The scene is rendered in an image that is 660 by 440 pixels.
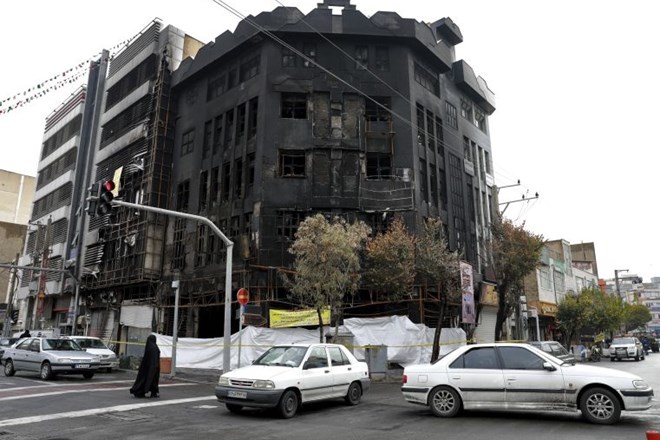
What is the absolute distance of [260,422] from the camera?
9398 mm

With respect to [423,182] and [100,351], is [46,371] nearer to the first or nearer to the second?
[100,351]

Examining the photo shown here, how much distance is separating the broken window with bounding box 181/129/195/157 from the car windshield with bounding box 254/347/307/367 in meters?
23.3

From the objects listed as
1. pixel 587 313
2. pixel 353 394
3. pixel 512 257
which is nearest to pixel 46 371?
pixel 353 394

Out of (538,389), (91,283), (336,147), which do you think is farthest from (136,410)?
(91,283)

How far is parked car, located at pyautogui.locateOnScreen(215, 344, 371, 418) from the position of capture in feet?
32.2

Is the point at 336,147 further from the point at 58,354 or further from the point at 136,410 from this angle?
the point at 136,410

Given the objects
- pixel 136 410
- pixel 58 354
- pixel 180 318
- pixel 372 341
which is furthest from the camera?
pixel 180 318

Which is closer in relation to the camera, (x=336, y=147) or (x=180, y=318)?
(x=336, y=147)

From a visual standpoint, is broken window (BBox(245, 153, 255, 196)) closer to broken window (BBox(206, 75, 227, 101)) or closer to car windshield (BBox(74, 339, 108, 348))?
broken window (BBox(206, 75, 227, 101))

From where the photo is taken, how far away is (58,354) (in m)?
17.2

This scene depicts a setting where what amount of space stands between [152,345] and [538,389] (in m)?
9.35

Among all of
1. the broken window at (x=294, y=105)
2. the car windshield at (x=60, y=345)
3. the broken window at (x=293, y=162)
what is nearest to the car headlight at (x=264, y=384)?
the car windshield at (x=60, y=345)

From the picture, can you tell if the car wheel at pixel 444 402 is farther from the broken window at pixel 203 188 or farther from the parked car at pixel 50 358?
the broken window at pixel 203 188

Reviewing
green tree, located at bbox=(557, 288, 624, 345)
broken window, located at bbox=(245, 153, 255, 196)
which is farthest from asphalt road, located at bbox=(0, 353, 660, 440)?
green tree, located at bbox=(557, 288, 624, 345)
